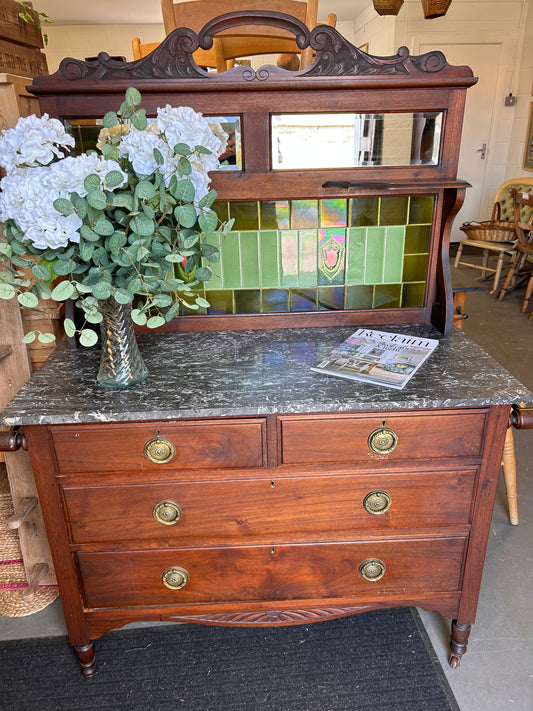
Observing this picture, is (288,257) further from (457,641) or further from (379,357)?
(457,641)

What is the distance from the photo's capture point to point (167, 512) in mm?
1393

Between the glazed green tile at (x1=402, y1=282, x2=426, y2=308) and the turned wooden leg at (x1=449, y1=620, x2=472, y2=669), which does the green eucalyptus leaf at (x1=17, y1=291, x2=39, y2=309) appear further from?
the turned wooden leg at (x1=449, y1=620, x2=472, y2=669)

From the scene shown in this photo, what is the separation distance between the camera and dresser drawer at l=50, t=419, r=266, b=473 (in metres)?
1.29

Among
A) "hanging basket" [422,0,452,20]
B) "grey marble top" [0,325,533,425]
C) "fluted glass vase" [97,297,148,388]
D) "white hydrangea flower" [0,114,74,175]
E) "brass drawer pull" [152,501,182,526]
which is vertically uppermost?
"hanging basket" [422,0,452,20]

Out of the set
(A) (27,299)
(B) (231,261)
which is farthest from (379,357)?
(A) (27,299)

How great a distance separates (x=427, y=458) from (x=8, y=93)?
149 cm

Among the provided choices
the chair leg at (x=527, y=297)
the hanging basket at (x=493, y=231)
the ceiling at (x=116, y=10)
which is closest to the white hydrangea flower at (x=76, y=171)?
the chair leg at (x=527, y=297)

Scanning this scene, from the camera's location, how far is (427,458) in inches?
53.9

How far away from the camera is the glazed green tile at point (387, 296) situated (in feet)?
5.82

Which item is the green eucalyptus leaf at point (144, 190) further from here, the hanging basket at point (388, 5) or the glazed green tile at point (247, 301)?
the hanging basket at point (388, 5)

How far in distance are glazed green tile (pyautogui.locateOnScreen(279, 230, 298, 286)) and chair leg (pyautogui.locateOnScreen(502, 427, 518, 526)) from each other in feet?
3.31

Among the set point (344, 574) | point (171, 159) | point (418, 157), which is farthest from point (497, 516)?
point (171, 159)

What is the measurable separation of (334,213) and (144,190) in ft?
2.35

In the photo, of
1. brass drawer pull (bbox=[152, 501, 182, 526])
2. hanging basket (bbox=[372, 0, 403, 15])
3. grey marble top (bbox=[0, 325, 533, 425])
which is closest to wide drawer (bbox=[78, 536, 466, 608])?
brass drawer pull (bbox=[152, 501, 182, 526])
